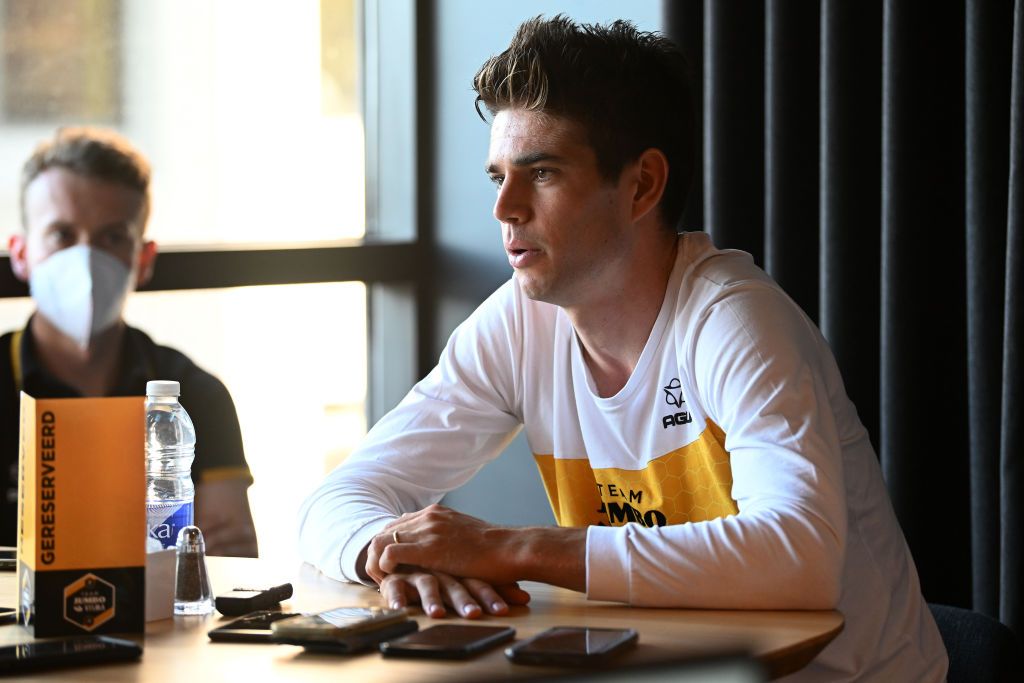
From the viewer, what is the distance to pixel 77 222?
288 cm

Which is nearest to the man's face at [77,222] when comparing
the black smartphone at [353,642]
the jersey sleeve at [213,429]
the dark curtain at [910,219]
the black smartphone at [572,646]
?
A: the jersey sleeve at [213,429]

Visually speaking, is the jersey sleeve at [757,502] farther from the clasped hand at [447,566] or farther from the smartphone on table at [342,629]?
→ the smartphone on table at [342,629]

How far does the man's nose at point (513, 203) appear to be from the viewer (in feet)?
6.19

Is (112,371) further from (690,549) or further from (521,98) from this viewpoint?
(690,549)

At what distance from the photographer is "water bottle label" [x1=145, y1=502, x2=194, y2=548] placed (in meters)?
1.45

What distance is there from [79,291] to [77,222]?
0.51 feet

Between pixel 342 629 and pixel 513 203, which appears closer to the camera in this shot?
pixel 342 629

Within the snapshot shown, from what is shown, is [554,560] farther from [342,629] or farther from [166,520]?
[166,520]

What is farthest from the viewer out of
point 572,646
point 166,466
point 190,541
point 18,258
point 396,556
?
point 18,258

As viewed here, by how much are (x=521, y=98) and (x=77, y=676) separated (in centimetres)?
110

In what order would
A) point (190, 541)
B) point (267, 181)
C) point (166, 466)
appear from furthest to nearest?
point (267, 181)
point (166, 466)
point (190, 541)

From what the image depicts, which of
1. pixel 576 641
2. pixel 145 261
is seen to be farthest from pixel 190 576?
pixel 145 261

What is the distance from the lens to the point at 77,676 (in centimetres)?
116

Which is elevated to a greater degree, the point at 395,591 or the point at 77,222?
the point at 77,222
